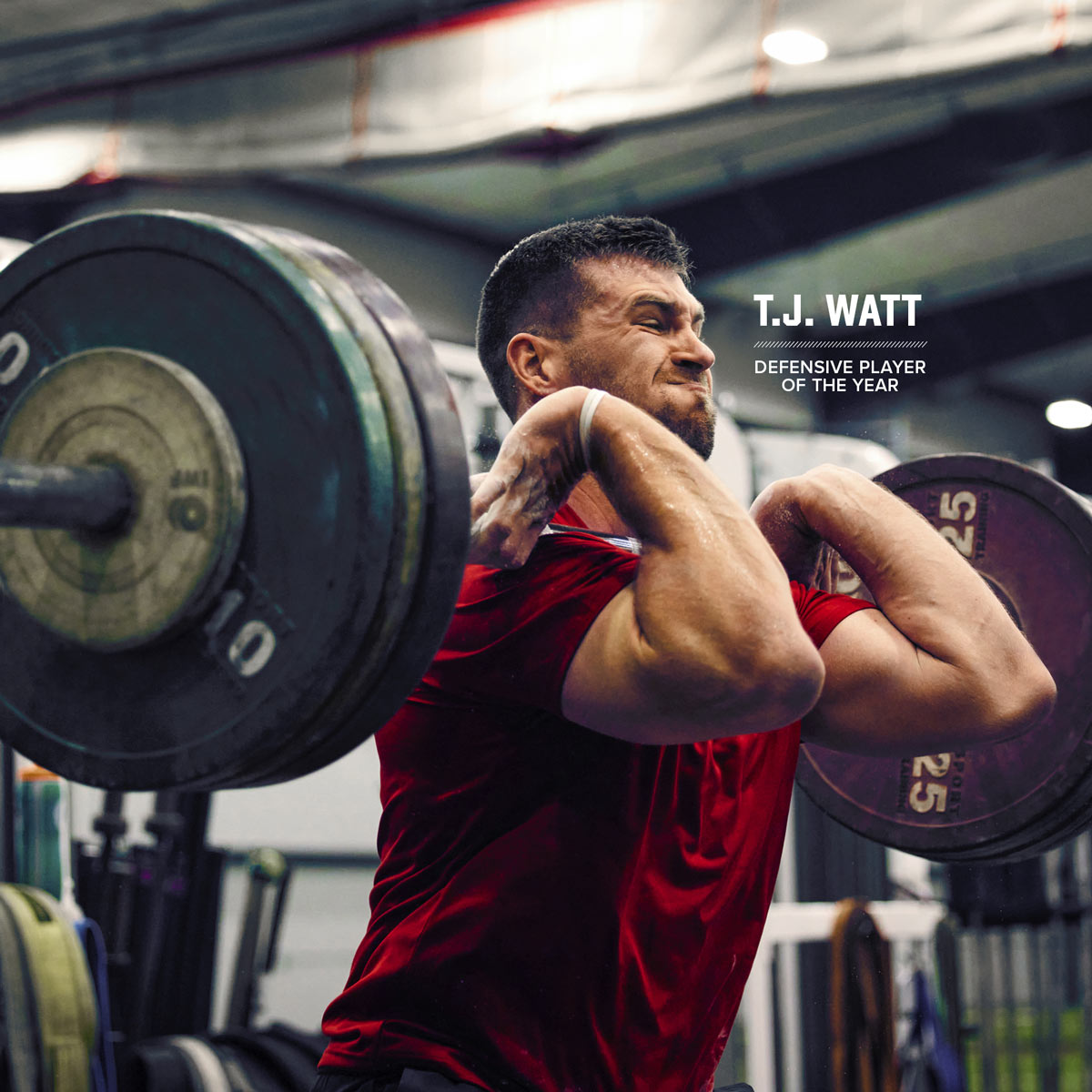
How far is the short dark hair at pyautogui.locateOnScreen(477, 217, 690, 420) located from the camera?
1669 mm

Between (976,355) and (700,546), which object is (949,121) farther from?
(700,546)

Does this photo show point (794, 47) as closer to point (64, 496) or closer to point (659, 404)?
point (659, 404)

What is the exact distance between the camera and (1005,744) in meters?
1.94

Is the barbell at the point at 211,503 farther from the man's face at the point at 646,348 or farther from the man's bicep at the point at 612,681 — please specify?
the man's face at the point at 646,348

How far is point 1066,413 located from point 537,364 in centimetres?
724

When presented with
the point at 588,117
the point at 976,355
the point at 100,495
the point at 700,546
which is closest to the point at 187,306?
the point at 100,495

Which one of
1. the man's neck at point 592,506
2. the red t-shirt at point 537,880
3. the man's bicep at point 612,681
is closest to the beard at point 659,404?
Answer: the man's neck at point 592,506

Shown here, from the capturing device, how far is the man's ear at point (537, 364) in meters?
1.65

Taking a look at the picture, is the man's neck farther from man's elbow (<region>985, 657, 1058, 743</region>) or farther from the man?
man's elbow (<region>985, 657, 1058, 743</region>)

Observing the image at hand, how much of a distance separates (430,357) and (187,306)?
21 centimetres

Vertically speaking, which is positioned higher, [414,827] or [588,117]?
[588,117]

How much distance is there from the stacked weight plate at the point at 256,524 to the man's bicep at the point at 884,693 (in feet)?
2.07

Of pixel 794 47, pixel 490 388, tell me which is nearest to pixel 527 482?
pixel 490 388

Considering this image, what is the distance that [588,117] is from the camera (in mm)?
3686
